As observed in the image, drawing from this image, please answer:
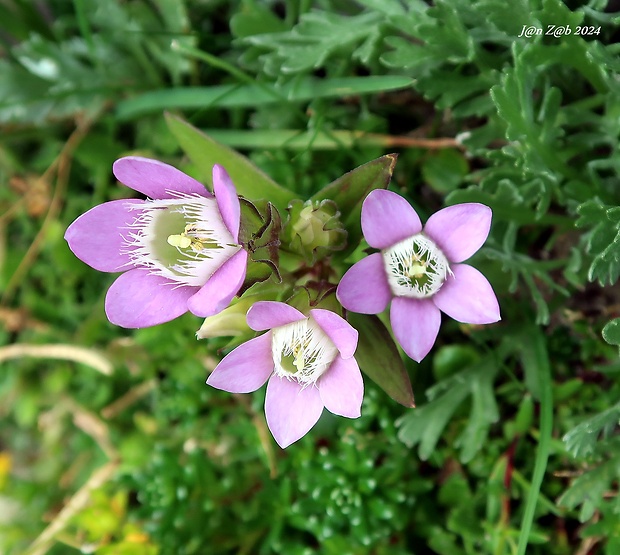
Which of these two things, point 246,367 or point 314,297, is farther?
point 314,297

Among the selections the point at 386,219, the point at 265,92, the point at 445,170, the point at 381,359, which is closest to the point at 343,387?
the point at 381,359

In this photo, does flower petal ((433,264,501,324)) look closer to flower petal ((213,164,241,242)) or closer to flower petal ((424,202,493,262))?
flower petal ((424,202,493,262))

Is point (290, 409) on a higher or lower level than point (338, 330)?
Answer: lower

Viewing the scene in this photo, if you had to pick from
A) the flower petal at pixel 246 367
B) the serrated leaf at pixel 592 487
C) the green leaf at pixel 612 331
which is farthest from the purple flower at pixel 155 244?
the serrated leaf at pixel 592 487

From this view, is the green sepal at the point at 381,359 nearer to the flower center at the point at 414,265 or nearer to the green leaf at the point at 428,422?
the flower center at the point at 414,265

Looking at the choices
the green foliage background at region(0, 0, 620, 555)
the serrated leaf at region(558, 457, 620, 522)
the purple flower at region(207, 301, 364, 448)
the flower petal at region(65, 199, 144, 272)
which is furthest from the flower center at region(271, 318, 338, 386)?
the serrated leaf at region(558, 457, 620, 522)

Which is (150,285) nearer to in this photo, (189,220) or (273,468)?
(189,220)

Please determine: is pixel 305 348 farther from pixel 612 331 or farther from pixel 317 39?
pixel 317 39
